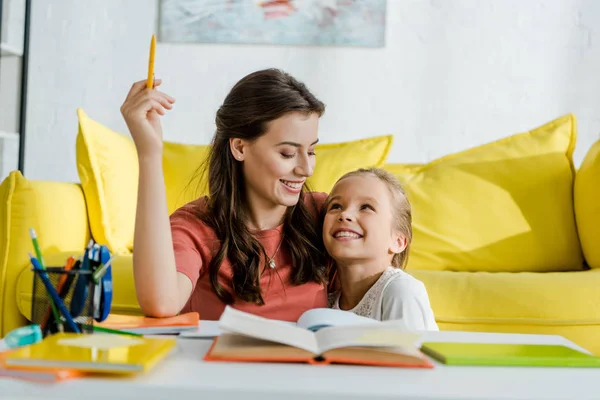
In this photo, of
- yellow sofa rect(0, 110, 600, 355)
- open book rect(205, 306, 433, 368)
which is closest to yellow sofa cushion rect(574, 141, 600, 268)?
yellow sofa rect(0, 110, 600, 355)

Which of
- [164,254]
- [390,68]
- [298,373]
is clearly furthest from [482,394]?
[390,68]

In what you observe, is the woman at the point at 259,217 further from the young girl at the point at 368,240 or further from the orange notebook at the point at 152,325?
the orange notebook at the point at 152,325

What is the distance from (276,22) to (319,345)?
96.5 inches

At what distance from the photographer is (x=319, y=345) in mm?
795

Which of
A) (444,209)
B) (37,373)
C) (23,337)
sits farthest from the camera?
(444,209)

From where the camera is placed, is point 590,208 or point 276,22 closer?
point 590,208

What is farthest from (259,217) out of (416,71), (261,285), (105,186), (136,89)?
(416,71)

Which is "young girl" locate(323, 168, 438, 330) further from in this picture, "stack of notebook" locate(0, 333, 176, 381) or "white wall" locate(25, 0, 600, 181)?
"white wall" locate(25, 0, 600, 181)

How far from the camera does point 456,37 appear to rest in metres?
3.00

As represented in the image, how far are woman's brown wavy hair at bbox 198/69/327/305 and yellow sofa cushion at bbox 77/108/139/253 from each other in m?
0.71

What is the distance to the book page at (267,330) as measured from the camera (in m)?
0.77

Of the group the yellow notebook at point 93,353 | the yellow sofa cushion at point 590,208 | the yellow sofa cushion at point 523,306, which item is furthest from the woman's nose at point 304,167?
the yellow sofa cushion at point 590,208

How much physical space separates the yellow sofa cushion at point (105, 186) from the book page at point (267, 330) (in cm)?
134

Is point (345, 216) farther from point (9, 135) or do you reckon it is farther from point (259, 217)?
point (9, 135)
